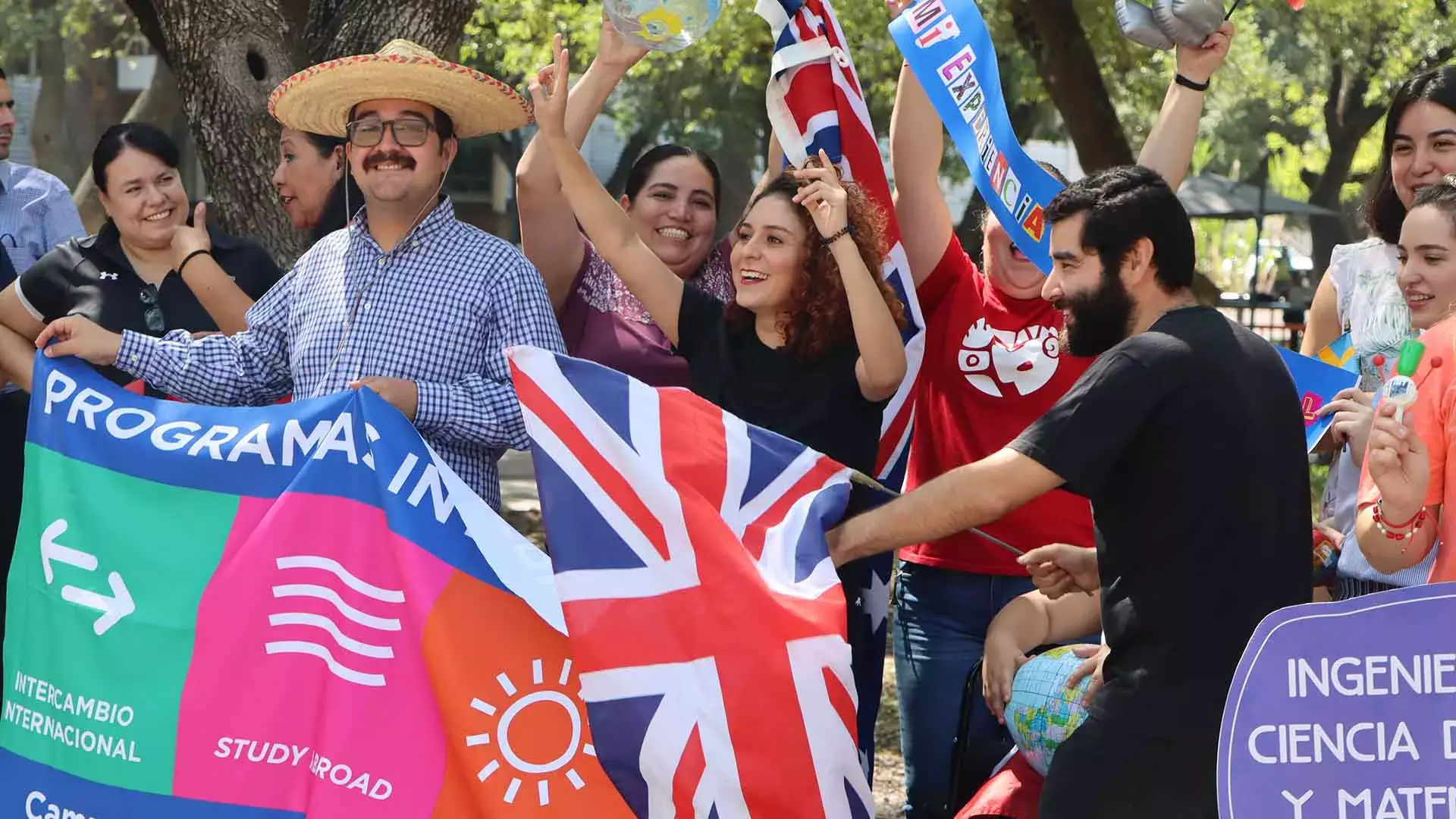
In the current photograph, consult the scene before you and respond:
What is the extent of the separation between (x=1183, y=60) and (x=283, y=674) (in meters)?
2.74

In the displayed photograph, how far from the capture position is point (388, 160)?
4117 mm

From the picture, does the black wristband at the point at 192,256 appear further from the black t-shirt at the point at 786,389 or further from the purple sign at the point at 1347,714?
the purple sign at the point at 1347,714

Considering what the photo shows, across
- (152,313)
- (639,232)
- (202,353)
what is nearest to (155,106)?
(152,313)

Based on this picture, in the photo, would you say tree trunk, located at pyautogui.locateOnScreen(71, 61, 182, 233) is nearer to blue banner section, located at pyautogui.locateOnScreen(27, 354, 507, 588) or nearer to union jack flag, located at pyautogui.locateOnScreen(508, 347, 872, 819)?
blue banner section, located at pyautogui.locateOnScreen(27, 354, 507, 588)

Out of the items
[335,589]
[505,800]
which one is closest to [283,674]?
[335,589]

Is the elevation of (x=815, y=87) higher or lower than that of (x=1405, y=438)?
higher

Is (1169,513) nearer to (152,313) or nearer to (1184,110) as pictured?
(1184,110)

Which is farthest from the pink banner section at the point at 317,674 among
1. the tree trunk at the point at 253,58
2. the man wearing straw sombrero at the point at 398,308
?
the tree trunk at the point at 253,58

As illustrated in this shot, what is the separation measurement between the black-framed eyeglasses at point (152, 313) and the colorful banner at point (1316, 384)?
3014mm

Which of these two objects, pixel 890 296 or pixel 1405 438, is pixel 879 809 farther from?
pixel 1405 438

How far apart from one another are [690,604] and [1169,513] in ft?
3.08

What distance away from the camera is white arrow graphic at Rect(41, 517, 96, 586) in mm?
3936

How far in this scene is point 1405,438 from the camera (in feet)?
9.96

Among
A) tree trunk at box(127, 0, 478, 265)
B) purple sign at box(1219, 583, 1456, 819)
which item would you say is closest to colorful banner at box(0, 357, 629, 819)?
purple sign at box(1219, 583, 1456, 819)
